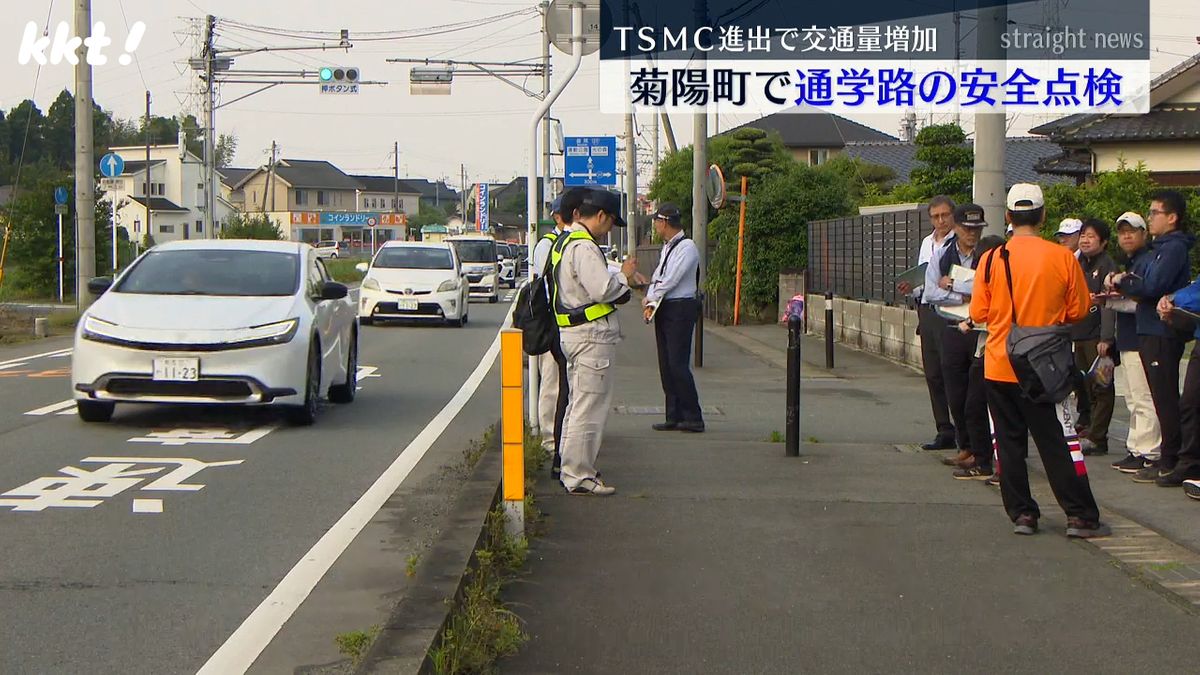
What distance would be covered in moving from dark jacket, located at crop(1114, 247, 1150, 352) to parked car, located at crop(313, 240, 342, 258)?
68.9 metres

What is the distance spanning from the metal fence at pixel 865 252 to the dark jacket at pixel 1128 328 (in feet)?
25.4

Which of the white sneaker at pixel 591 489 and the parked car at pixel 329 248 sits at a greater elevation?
the parked car at pixel 329 248

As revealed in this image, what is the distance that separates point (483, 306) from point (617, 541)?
30068 millimetres

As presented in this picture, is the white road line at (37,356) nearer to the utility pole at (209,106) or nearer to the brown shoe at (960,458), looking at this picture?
the brown shoe at (960,458)

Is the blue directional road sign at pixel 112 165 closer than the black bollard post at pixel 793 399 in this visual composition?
No

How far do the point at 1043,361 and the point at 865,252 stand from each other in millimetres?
14230

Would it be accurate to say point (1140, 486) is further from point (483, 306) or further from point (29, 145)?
point (29, 145)

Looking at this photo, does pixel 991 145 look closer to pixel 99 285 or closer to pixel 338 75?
pixel 99 285

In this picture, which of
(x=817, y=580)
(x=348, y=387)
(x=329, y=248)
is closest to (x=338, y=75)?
(x=348, y=387)

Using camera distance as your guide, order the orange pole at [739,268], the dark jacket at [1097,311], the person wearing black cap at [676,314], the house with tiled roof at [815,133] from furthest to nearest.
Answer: the house with tiled roof at [815,133]
the orange pole at [739,268]
the person wearing black cap at [676,314]
the dark jacket at [1097,311]

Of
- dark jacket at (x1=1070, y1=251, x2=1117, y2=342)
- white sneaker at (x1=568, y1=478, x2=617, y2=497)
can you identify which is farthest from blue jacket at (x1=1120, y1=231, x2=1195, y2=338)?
white sneaker at (x1=568, y1=478, x2=617, y2=497)

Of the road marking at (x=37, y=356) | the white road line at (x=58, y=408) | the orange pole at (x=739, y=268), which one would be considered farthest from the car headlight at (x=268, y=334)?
the orange pole at (x=739, y=268)

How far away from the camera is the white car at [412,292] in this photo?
2462 cm

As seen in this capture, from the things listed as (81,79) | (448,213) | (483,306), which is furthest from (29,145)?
(81,79)
